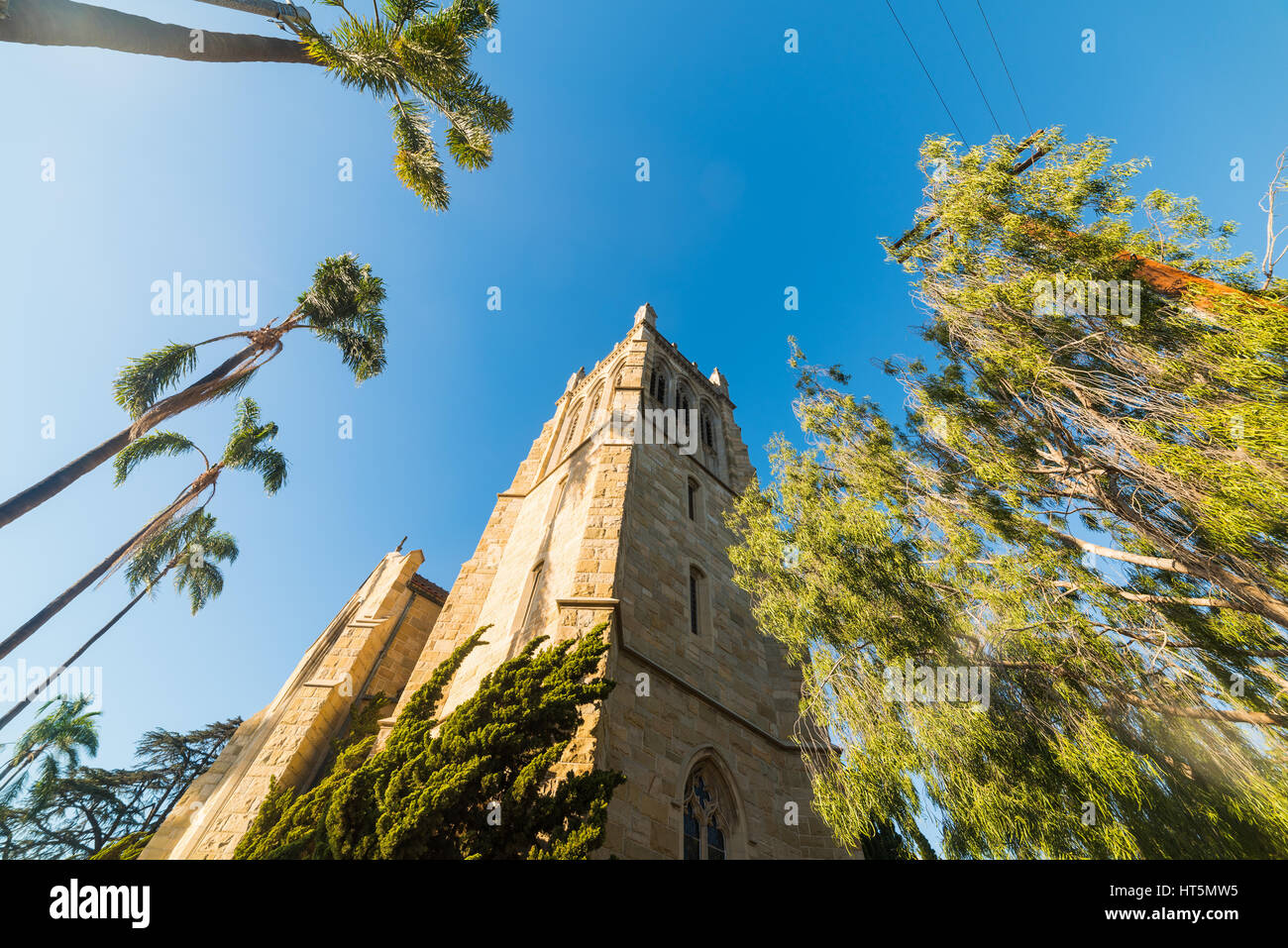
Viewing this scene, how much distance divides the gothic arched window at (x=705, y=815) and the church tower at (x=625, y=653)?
0.03m

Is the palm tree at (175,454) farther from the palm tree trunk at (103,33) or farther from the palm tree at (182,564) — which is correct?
the palm tree trunk at (103,33)

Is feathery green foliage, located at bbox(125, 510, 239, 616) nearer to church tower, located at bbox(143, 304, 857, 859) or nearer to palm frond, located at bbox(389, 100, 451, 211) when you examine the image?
church tower, located at bbox(143, 304, 857, 859)

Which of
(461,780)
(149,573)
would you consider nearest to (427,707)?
(461,780)

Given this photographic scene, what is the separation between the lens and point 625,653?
8.23 meters

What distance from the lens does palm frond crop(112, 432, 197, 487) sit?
15.8 metres

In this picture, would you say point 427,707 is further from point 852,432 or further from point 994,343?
point 994,343

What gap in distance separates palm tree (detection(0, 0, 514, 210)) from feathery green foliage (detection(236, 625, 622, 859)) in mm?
7163

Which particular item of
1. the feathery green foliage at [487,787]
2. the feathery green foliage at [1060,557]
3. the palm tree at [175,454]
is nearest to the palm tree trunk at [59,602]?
the palm tree at [175,454]

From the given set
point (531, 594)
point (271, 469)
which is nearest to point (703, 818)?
point (531, 594)

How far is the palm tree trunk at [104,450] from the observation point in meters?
6.46

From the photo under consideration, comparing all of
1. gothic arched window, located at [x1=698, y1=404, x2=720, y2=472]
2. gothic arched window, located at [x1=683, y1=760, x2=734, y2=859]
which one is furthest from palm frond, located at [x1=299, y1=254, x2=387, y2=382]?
gothic arched window, located at [x1=683, y1=760, x2=734, y2=859]

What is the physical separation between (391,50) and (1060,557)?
11.4m

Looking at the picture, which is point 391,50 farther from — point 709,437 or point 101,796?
point 101,796

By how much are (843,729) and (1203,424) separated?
5414 millimetres
